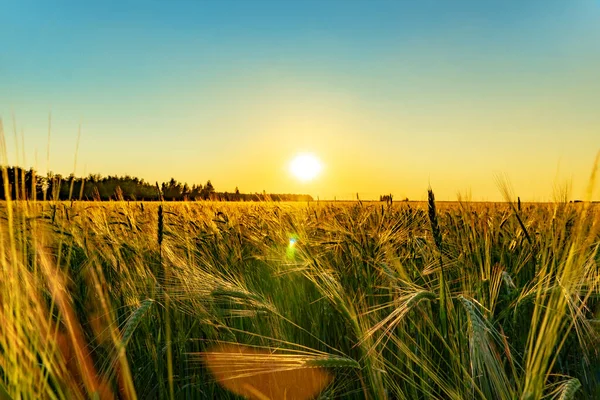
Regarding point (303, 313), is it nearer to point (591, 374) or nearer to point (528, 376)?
point (591, 374)

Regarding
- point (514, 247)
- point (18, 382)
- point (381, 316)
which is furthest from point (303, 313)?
point (18, 382)

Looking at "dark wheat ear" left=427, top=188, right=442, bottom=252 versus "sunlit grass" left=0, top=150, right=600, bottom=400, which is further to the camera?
"dark wheat ear" left=427, top=188, right=442, bottom=252

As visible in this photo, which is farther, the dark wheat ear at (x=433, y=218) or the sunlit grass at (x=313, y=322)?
the dark wheat ear at (x=433, y=218)

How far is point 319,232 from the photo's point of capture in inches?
149

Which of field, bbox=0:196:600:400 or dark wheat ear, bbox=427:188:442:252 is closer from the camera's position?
field, bbox=0:196:600:400

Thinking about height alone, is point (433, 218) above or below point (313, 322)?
above

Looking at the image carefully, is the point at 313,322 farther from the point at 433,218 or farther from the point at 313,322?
the point at 433,218

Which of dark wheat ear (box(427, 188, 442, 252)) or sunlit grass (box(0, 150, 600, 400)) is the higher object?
dark wheat ear (box(427, 188, 442, 252))

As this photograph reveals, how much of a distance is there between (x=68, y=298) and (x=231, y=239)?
1.67m

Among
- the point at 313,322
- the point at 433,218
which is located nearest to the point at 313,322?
the point at 313,322

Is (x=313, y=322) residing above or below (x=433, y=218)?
below

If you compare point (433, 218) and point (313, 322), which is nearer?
point (433, 218)

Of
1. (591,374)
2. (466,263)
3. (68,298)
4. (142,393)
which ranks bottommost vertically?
(142,393)

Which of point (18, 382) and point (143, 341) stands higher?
point (18, 382)
